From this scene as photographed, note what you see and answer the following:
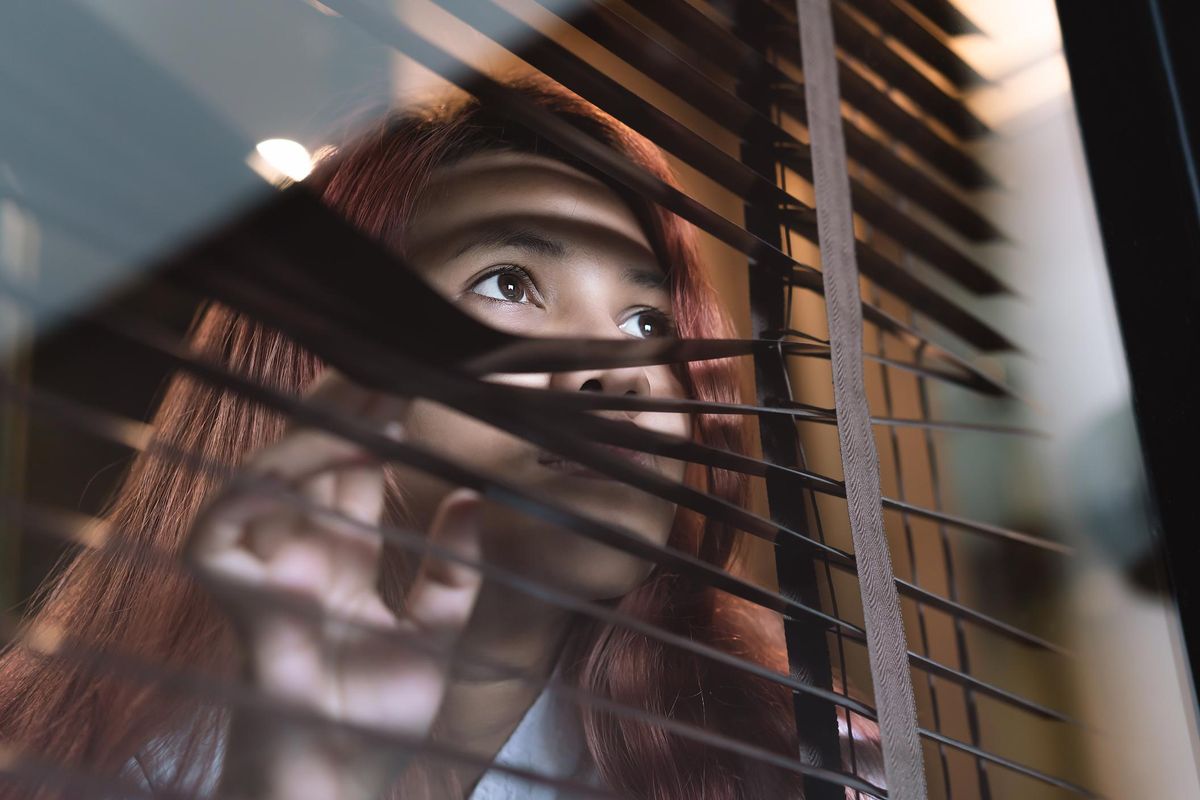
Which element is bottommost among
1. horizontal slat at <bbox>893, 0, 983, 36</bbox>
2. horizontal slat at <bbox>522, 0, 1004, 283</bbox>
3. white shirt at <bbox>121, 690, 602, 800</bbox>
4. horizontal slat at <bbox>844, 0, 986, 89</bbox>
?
white shirt at <bbox>121, 690, 602, 800</bbox>

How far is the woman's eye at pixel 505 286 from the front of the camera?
1.63ft

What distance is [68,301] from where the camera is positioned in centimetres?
42

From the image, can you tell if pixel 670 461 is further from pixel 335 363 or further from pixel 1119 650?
pixel 1119 650

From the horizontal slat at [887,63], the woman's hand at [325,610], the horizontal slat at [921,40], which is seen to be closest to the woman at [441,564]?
the woman's hand at [325,610]

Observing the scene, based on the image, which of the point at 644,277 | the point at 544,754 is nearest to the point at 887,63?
the point at 644,277

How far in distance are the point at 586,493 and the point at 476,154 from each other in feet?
0.68

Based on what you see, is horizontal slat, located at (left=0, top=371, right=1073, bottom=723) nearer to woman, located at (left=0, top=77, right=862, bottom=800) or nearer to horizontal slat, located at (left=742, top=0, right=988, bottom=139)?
woman, located at (left=0, top=77, right=862, bottom=800)

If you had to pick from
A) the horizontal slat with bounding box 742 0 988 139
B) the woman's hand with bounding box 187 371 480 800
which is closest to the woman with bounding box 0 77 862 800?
the woman's hand with bounding box 187 371 480 800

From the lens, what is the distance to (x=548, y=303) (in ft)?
1.66

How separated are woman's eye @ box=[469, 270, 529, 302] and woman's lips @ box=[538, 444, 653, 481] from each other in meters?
0.09

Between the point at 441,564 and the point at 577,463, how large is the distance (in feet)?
0.32

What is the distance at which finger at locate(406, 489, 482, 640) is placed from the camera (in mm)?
402

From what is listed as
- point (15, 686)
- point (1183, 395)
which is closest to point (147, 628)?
point (15, 686)

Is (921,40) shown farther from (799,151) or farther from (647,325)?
(647,325)
